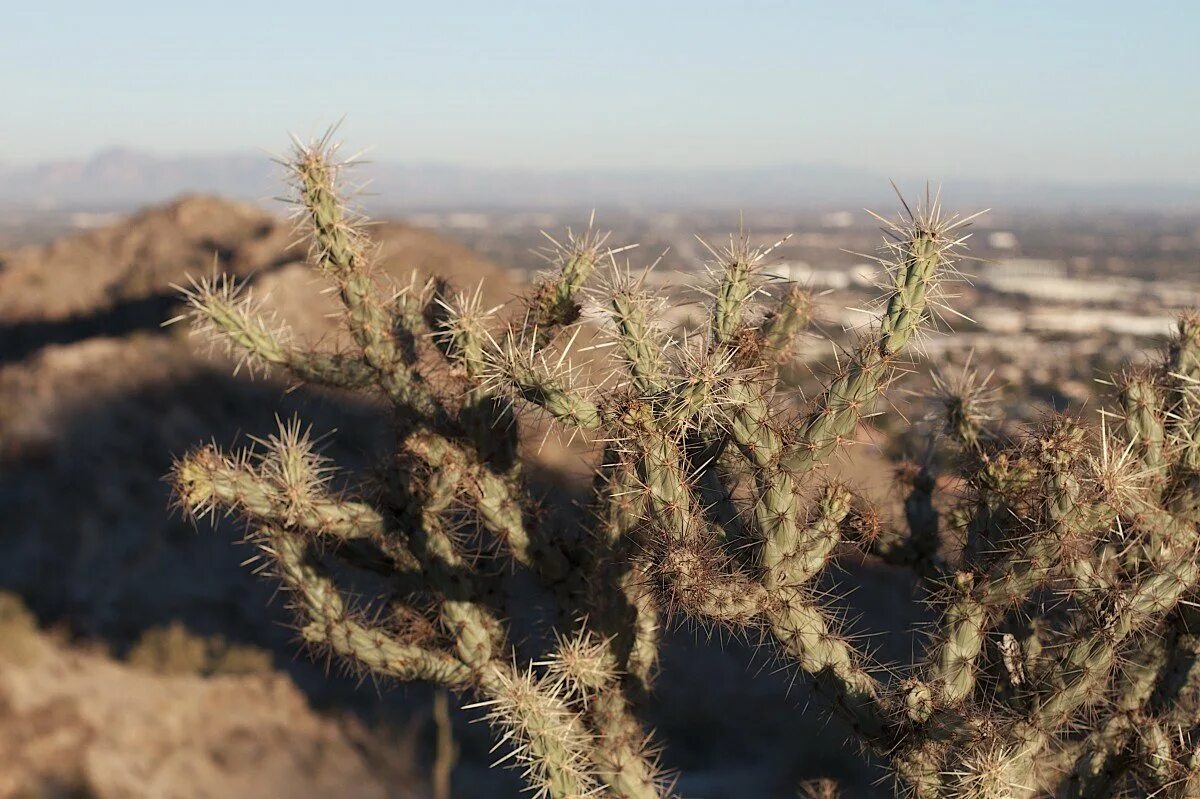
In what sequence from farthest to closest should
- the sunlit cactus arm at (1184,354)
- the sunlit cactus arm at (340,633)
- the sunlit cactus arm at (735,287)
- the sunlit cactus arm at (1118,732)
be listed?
the sunlit cactus arm at (340,633), the sunlit cactus arm at (1184,354), the sunlit cactus arm at (1118,732), the sunlit cactus arm at (735,287)

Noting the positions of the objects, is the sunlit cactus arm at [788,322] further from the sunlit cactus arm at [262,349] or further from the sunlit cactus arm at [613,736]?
the sunlit cactus arm at [262,349]

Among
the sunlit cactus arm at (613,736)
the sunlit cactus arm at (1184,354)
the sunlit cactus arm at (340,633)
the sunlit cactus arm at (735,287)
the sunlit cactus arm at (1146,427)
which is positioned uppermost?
the sunlit cactus arm at (735,287)

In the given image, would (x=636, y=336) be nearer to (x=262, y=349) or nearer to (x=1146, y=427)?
(x=262, y=349)

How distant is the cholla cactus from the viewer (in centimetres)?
323

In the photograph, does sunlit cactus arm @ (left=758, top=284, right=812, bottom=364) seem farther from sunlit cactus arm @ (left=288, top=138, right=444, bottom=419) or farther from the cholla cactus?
sunlit cactus arm @ (left=288, top=138, right=444, bottom=419)

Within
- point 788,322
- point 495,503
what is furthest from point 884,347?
point 495,503

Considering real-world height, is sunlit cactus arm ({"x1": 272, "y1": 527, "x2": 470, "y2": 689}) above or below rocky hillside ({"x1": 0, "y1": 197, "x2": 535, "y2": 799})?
above

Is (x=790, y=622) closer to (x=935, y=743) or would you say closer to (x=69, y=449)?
(x=935, y=743)

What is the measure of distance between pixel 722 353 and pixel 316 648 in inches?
102

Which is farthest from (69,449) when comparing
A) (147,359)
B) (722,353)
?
(722,353)

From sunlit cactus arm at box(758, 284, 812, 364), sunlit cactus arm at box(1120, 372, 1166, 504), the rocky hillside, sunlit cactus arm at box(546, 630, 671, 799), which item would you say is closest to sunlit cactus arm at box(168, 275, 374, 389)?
the rocky hillside

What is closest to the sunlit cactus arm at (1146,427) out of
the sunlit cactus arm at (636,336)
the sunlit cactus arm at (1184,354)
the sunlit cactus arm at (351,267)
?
the sunlit cactus arm at (1184,354)

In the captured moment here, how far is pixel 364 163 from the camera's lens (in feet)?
14.3

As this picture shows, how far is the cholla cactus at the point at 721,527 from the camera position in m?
3.23
